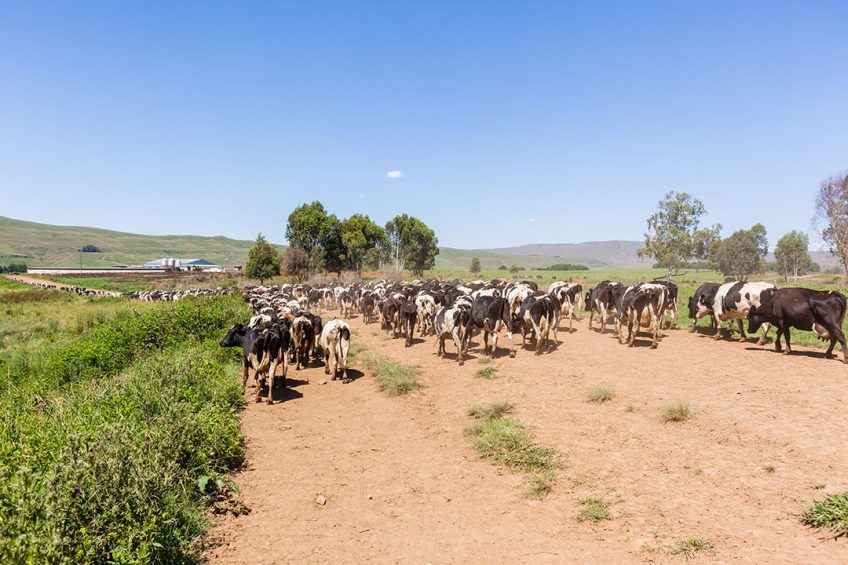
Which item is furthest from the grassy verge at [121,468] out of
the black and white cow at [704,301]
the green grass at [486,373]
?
the black and white cow at [704,301]

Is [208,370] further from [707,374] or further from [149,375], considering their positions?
[707,374]

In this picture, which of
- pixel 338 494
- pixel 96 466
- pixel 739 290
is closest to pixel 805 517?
pixel 338 494

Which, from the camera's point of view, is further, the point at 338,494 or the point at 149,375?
the point at 149,375

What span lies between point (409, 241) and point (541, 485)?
72.0 meters

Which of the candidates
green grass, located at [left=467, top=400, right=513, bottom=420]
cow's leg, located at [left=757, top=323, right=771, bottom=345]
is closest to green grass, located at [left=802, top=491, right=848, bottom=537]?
green grass, located at [left=467, top=400, right=513, bottom=420]

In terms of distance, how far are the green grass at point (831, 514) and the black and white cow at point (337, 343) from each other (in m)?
11.0

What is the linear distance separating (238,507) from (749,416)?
9073mm

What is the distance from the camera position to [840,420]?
7.89 m

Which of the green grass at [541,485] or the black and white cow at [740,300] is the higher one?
the black and white cow at [740,300]

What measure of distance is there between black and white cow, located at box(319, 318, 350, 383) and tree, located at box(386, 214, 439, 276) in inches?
2418

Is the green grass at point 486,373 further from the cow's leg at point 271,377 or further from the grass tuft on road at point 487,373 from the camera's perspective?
the cow's leg at point 271,377

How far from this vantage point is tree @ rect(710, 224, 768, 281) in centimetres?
7269

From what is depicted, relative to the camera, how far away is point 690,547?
4793 millimetres

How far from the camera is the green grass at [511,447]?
7.22 metres
